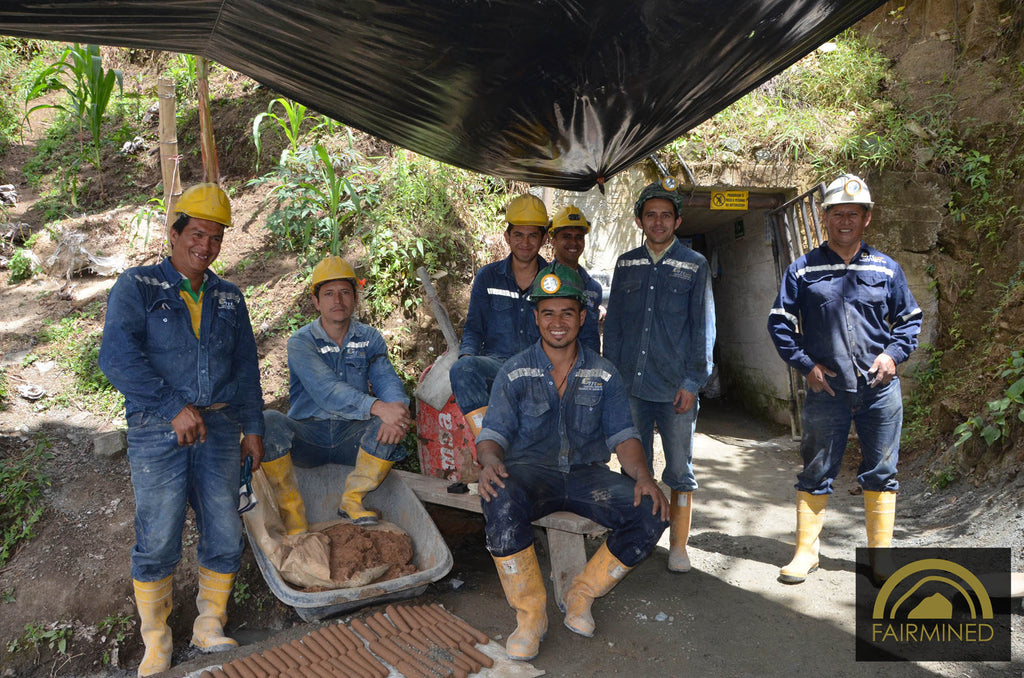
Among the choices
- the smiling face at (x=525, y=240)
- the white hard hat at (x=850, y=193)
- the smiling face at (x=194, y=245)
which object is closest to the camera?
the smiling face at (x=194, y=245)

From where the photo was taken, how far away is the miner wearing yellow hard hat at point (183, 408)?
9.71 feet

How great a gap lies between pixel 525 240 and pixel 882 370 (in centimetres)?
203

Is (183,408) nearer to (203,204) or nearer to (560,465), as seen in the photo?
(203,204)

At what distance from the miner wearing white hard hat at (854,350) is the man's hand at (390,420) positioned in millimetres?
2102

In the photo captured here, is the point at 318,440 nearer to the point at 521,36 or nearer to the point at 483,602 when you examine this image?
the point at 483,602

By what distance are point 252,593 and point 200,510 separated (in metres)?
0.79

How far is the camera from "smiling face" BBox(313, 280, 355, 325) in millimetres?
3881

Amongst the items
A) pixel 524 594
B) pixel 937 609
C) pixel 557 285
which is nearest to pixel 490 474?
pixel 524 594

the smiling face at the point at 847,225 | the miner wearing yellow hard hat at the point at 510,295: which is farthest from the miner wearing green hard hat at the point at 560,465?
the smiling face at the point at 847,225

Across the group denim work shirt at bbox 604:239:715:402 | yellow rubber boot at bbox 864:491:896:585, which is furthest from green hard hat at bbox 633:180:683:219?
yellow rubber boot at bbox 864:491:896:585

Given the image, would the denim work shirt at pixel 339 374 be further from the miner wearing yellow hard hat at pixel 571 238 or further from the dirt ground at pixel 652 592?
the miner wearing yellow hard hat at pixel 571 238

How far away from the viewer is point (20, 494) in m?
3.94

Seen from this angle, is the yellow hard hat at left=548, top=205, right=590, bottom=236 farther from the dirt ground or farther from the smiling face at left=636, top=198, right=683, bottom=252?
the dirt ground

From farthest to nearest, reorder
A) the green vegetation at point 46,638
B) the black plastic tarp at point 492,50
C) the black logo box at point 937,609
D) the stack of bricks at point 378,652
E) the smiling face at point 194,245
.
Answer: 1. the green vegetation at point 46,638
2. the smiling face at point 194,245
3. the black logo box at point 937,609
4. the stack of bricks at point 378,652
5. the black plastic tarp at point 492,50
